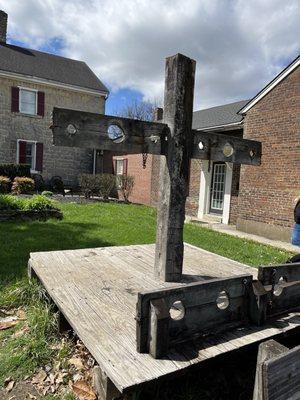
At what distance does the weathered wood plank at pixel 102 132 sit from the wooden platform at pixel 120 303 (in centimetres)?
137

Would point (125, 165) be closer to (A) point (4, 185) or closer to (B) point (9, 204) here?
(A) point (4, 185)

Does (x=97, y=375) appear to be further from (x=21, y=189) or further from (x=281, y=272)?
(x=21, y=189)

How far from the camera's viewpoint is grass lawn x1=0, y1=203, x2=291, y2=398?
2.98 m

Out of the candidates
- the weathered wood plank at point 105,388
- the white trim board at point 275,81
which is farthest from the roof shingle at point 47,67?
the weathered wood plank at point 105,388

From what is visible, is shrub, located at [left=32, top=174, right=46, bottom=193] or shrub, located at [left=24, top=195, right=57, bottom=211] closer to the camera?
shrub, located at [left=24, top=195, right=57, bottom=211]

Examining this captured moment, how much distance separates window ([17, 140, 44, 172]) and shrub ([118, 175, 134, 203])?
542 cm

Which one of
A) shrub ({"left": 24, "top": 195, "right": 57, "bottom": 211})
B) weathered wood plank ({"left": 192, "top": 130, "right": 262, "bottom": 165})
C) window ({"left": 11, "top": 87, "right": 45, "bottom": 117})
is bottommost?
shrub ({"left": 24, "top": 195, "right": 57, "bottom": 211})

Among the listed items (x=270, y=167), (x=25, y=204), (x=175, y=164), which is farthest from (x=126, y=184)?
(x=175, y=164)

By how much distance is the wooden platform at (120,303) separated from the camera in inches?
85.6

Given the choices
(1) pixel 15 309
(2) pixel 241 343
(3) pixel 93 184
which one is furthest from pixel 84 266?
(3) pixel 93 184

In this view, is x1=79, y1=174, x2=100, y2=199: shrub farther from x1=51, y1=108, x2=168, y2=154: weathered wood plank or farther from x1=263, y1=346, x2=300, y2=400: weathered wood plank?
x1=263, y1=346, x2=300, y2=400: weathered wood plank

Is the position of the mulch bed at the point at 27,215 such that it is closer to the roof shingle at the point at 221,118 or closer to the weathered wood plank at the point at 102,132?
the weathered wood plank at the point at 102,132

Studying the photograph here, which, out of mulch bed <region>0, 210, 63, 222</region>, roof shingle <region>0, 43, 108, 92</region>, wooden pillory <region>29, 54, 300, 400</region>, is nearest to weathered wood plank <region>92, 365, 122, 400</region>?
wooden pillory <region>29, 54, 300, 400</region>

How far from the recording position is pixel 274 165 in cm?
1005
